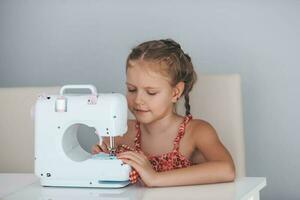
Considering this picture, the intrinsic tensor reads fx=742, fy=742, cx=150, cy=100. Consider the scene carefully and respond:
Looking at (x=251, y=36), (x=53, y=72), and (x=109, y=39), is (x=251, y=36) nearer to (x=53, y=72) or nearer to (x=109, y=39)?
(x=109, y=39)

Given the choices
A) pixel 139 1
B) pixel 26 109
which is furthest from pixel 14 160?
pixel 139 1

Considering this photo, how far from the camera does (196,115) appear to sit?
2568 millimetres

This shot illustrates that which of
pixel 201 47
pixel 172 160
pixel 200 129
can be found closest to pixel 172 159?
pixel 172 160

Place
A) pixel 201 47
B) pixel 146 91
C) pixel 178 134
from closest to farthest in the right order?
pixel 146 91, pixel 178 134, pixel 201 47

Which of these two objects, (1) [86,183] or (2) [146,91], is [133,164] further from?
(2) [146,91]

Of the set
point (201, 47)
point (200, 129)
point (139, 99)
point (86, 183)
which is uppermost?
point (201, 47)

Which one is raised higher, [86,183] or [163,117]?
[163,117]

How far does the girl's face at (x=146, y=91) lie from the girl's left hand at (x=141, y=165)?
0.72 ft

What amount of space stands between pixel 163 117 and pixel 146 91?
151 mm

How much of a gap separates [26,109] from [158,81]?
0.65m

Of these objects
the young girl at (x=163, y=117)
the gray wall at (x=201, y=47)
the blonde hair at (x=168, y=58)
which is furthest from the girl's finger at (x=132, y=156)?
the gray wall at (x=201, y=47)

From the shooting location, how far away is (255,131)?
2945 millimetres

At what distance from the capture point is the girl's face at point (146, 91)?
2.24 m

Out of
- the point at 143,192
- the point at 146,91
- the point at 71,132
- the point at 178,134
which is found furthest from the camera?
the point at 178,134
